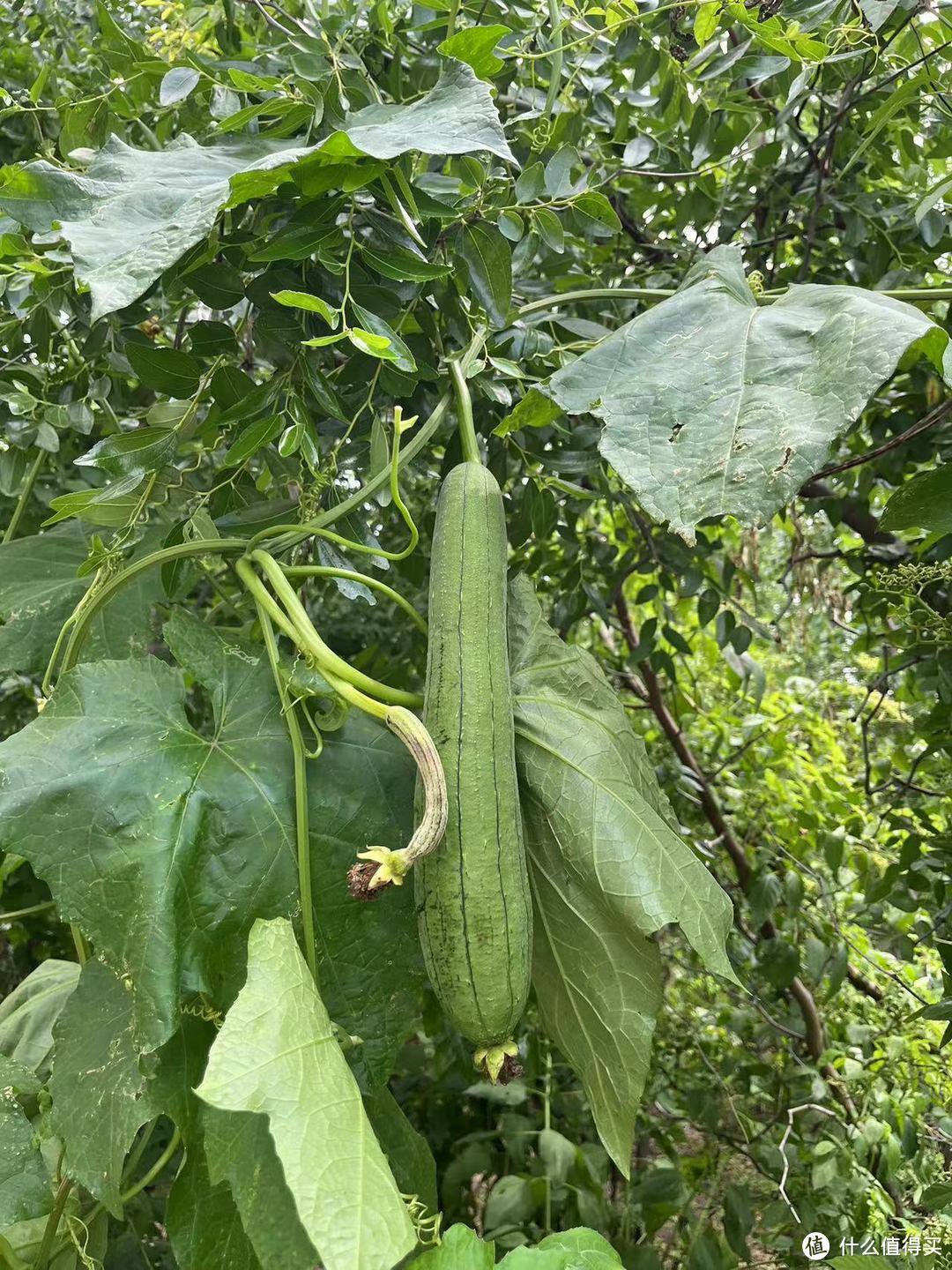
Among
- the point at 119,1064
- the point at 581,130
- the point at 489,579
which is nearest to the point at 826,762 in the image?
the point at 581,130

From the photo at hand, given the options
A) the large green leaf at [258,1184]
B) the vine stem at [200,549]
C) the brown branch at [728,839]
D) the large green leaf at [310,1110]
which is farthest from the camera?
the brown branch at [728,839]

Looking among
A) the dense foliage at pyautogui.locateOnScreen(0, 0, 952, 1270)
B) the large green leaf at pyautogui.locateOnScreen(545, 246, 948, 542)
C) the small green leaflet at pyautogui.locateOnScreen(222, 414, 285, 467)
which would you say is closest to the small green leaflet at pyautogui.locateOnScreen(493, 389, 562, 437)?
the dense foliage at pyautogui.locateOnScreen(0, 0, 952, 1270)

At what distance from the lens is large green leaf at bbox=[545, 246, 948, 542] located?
2.15 feet

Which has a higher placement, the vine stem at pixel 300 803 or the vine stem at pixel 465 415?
the vine stem at pixel 465 415

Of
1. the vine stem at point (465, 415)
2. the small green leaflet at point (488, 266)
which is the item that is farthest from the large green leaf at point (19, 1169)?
the small green leaflet at point (488, 266)

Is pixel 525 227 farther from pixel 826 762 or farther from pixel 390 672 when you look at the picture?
pixel 826 762

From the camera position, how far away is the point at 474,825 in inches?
31.8

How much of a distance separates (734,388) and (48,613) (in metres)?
0.84

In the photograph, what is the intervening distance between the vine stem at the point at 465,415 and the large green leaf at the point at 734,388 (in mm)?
169

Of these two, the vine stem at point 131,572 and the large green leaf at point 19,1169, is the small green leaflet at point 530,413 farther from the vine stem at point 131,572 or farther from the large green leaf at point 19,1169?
the large green leaf at point 19,1169

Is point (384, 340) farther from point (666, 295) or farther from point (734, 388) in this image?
point (666, 295)

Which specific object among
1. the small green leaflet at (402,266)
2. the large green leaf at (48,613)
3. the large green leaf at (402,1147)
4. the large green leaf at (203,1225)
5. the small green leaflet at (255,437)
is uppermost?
the small green leaflet at (402,266)

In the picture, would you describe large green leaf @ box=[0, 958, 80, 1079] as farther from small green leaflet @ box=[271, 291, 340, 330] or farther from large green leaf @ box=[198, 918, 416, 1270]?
small green leaflet @ box=[271, 291, 340, 330]

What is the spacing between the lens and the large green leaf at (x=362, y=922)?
86 cm
